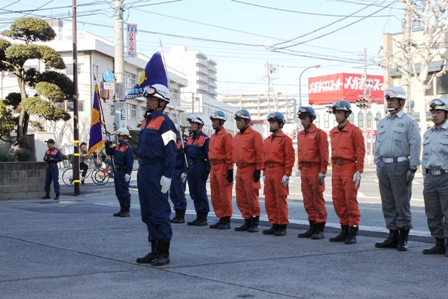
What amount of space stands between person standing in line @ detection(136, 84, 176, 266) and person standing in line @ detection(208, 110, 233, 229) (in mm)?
3791

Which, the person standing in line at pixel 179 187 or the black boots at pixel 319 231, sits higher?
the person standing in line at pixel 179 187

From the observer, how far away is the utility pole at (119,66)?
2669cm

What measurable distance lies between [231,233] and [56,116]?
15.1 metres

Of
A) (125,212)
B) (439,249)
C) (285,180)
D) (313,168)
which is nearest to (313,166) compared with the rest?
(313,168)

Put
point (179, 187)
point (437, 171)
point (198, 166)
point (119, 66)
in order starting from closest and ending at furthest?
point (437, 171) → point (198, 166) → point (179, 187) → point (119, 66)

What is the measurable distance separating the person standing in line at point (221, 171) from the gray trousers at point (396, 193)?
3.31 meters

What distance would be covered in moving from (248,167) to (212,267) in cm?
393

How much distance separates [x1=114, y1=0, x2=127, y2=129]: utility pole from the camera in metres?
26.7

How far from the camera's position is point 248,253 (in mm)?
8688

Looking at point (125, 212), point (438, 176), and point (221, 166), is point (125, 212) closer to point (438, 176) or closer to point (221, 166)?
point (221, 166)

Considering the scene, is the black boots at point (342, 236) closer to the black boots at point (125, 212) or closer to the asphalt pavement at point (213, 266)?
the asphalt pavement at point (213, 266)

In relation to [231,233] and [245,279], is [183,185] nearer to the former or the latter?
[231,233]

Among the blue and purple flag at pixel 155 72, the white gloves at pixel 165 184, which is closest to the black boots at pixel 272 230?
the white gloves at pixel 165 184

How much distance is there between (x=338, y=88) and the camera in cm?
10950
